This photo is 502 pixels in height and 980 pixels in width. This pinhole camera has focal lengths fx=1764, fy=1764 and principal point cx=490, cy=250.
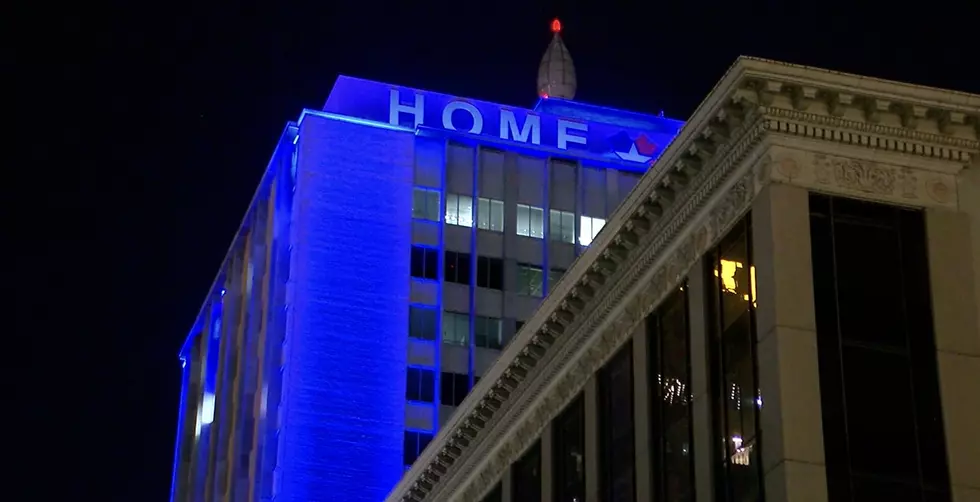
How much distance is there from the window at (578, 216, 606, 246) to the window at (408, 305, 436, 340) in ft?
38.1

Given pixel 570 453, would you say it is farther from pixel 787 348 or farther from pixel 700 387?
pixel 787 348

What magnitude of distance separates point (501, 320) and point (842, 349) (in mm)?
64455

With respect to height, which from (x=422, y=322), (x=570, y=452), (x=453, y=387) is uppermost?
(x=422, y=322)

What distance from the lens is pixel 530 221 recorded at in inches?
4316

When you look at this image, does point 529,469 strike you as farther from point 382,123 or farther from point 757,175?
point 382,123

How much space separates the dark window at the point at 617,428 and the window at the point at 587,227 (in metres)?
58.5

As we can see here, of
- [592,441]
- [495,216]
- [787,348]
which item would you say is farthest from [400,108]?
[787,348]

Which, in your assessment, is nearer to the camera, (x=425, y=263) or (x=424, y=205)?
(x=425, y=263)

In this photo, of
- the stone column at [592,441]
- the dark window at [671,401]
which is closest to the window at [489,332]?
the stone column at [592,441]

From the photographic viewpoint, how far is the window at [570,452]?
5278 centimetres

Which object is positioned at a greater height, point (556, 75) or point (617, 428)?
point (556, 75)

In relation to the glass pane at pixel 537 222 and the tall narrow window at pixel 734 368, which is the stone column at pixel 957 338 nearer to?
the tall narrow window at pixel 734 368

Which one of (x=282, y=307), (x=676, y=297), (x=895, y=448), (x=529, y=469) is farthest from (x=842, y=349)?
(x=282, y=307)

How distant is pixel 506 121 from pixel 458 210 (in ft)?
24.8
